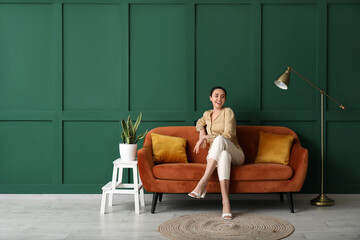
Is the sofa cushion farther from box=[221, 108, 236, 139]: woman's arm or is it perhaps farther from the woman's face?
the woman's face

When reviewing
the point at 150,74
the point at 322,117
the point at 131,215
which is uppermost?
the point at 150,74

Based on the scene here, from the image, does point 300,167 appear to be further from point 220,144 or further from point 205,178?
point 205,178

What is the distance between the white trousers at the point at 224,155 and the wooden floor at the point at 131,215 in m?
0.50

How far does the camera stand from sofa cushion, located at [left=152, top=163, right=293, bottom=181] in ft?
11.7

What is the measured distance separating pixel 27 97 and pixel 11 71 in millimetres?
353

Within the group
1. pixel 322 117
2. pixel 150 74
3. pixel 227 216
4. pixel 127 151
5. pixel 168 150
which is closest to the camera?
pixel 227 216

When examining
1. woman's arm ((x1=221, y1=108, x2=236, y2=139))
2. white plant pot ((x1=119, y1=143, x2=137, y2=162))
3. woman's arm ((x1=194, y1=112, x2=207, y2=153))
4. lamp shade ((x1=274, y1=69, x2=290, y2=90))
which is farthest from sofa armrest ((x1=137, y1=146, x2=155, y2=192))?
lamp shade ((x1=274, y1=69, x2=290, y2=90))


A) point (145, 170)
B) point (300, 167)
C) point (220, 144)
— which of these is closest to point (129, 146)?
point (145, 170)

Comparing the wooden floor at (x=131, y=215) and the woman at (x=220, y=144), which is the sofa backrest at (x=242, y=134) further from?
the wooden floor at (x=131, y=215)

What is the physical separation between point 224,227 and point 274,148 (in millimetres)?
1169

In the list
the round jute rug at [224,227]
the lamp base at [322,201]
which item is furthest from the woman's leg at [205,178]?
the lamp base at [322,201]

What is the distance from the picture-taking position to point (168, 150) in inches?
154

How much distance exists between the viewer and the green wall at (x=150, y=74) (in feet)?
14.3

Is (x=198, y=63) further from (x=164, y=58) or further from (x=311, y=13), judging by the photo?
(x=311, y=13)
